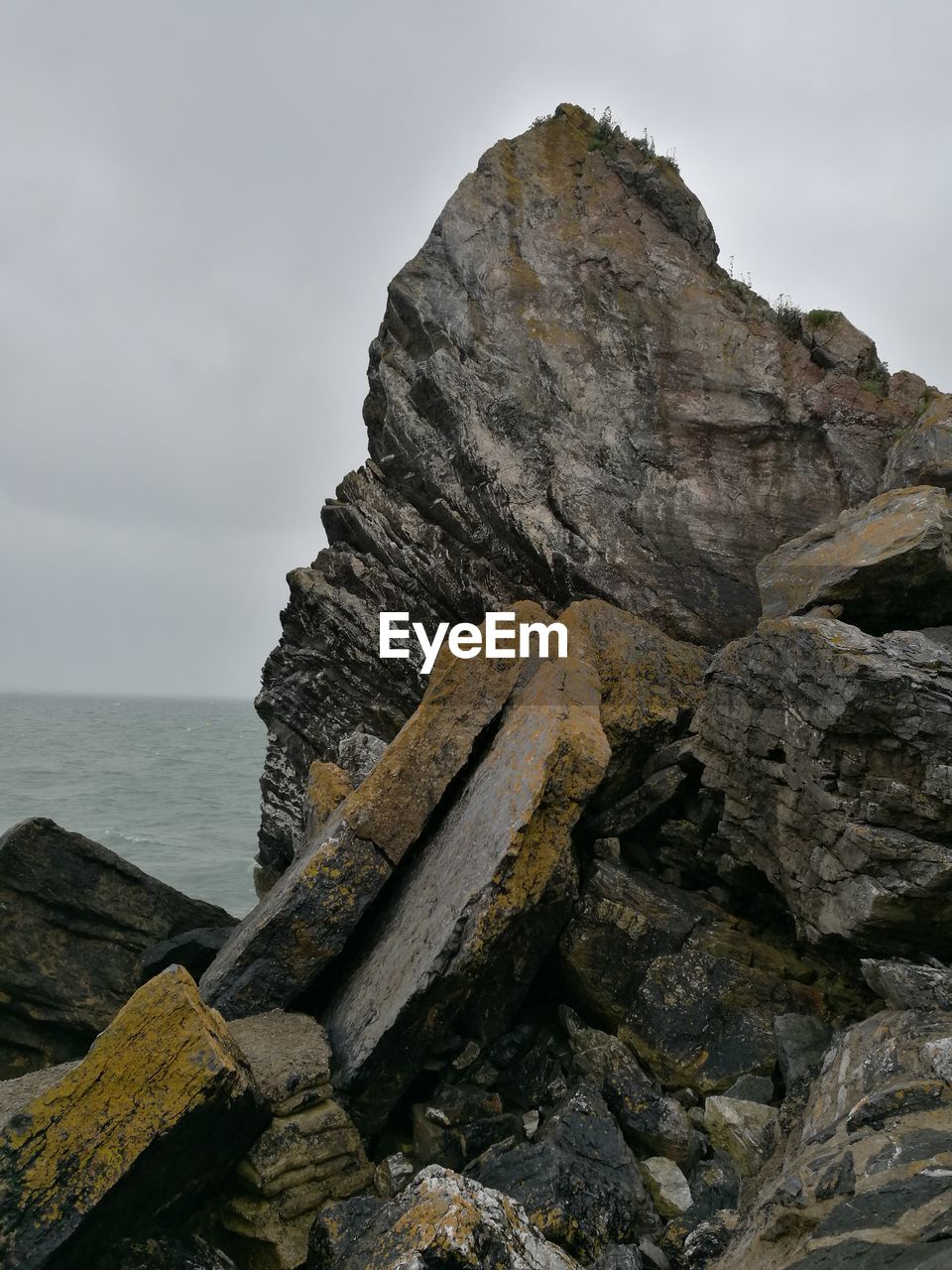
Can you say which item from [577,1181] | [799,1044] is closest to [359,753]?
[799,1044]

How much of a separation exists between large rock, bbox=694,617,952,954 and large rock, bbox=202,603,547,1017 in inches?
154

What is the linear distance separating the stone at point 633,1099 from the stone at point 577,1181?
0.58 m

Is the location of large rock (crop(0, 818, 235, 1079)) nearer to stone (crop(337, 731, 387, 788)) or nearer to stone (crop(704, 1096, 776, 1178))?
stone (crop(337, 731, 387, 788))

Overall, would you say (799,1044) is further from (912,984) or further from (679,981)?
(912,984)

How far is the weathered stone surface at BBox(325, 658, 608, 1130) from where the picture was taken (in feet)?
29.3

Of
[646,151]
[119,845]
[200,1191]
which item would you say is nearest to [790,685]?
[200,1191]

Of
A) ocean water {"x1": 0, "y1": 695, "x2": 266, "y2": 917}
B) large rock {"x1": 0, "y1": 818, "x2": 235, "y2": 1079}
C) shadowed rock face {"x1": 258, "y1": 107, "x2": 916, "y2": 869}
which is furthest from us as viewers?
ocean water {"x1": 0, "y1": 695, "x2": 266, "y2": 917}

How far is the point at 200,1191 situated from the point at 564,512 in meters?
13.1

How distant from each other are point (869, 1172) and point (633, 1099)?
3618mm

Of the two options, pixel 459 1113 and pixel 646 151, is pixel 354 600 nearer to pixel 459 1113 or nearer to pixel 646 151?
pixel 459 1113

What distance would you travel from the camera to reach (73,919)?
12.7m

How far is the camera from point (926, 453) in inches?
555

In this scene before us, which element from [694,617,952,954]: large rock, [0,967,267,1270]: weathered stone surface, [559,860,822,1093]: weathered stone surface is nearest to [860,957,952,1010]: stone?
[694,617,952,954]: large rock

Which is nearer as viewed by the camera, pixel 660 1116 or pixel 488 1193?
pixel 488 1193
